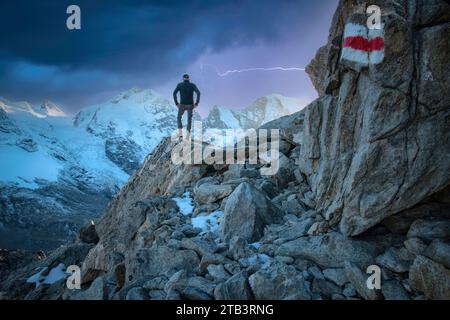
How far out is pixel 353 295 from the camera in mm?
8617

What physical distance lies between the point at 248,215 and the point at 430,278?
6.01 m

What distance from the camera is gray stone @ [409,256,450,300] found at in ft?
25.3

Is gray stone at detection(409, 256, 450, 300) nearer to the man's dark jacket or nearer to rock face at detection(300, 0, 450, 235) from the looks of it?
rock face at detection(300, 0, 450, 235)

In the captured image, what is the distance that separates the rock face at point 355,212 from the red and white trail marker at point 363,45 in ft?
0.21

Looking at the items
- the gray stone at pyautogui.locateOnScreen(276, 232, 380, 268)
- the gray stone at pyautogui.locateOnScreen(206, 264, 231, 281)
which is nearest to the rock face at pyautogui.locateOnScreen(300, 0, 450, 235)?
the gray stone at pyautogui.locateOnScreen(276, 232, 380, 268)

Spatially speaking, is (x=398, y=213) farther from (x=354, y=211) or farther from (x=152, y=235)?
(x=152, y=235)

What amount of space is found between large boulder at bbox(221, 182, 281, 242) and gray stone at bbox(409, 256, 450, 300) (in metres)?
5.07

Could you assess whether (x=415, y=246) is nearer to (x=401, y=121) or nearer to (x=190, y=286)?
(x=401, y=121)

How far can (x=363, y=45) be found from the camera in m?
10.1

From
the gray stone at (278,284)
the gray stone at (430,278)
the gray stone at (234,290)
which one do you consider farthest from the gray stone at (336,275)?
the gray stone at (234,290)

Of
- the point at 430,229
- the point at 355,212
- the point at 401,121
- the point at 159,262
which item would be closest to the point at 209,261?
the point at 159,262

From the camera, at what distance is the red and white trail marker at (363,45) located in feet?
31.3

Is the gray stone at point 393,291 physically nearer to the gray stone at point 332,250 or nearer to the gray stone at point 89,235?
the gray stone at point 332,250
